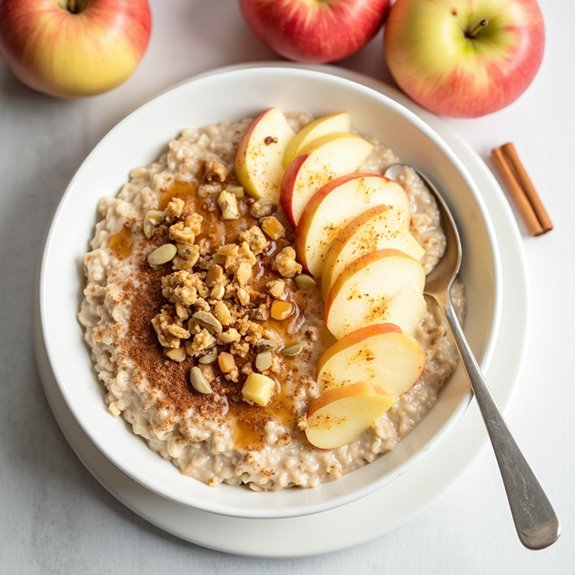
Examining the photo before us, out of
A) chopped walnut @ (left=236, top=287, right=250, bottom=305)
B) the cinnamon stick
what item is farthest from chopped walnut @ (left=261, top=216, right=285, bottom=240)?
the cinnamon stick

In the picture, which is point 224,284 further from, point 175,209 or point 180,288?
point 175,209

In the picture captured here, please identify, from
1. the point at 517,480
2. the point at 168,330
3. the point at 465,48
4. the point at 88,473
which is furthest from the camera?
the point at 88,473

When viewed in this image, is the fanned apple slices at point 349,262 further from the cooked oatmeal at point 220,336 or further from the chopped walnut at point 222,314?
the chopped walnut at point 222,314

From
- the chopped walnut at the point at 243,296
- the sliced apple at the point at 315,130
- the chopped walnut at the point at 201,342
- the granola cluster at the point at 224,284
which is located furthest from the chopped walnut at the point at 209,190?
the chopped walnut at the point at 201,342

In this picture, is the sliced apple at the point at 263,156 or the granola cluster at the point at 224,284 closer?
the granola cluster at the point at 224,284

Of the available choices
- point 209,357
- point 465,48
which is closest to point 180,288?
point 209,357

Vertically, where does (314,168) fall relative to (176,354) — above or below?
above
